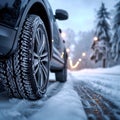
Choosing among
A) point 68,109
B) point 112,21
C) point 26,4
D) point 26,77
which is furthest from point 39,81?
point 112,21

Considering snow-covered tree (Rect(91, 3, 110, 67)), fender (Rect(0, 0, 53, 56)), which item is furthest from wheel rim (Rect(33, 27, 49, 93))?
snow-covered tree (Rect(91, 3, 110, 67))

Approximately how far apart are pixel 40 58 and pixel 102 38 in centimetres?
3239

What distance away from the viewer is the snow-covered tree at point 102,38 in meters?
34.1

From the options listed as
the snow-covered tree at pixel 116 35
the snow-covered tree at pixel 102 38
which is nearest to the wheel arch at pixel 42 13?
the snow-covered tree at pixel 116 35

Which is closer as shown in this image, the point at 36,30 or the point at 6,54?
the point at 6,54

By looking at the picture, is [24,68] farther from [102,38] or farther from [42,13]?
[102,38]

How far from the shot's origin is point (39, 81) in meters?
2.65

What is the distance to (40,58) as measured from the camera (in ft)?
8.86

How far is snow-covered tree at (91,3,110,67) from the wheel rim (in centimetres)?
3069

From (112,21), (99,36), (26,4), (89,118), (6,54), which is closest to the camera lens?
(89,118)

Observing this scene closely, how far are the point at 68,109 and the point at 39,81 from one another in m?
0.68

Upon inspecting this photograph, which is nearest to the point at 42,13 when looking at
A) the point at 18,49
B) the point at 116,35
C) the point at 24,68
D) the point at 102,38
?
the point at 18,49

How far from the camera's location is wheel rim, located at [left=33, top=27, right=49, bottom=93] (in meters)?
2.56

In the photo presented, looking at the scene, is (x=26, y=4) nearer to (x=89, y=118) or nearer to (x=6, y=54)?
(x=6, y=54)
